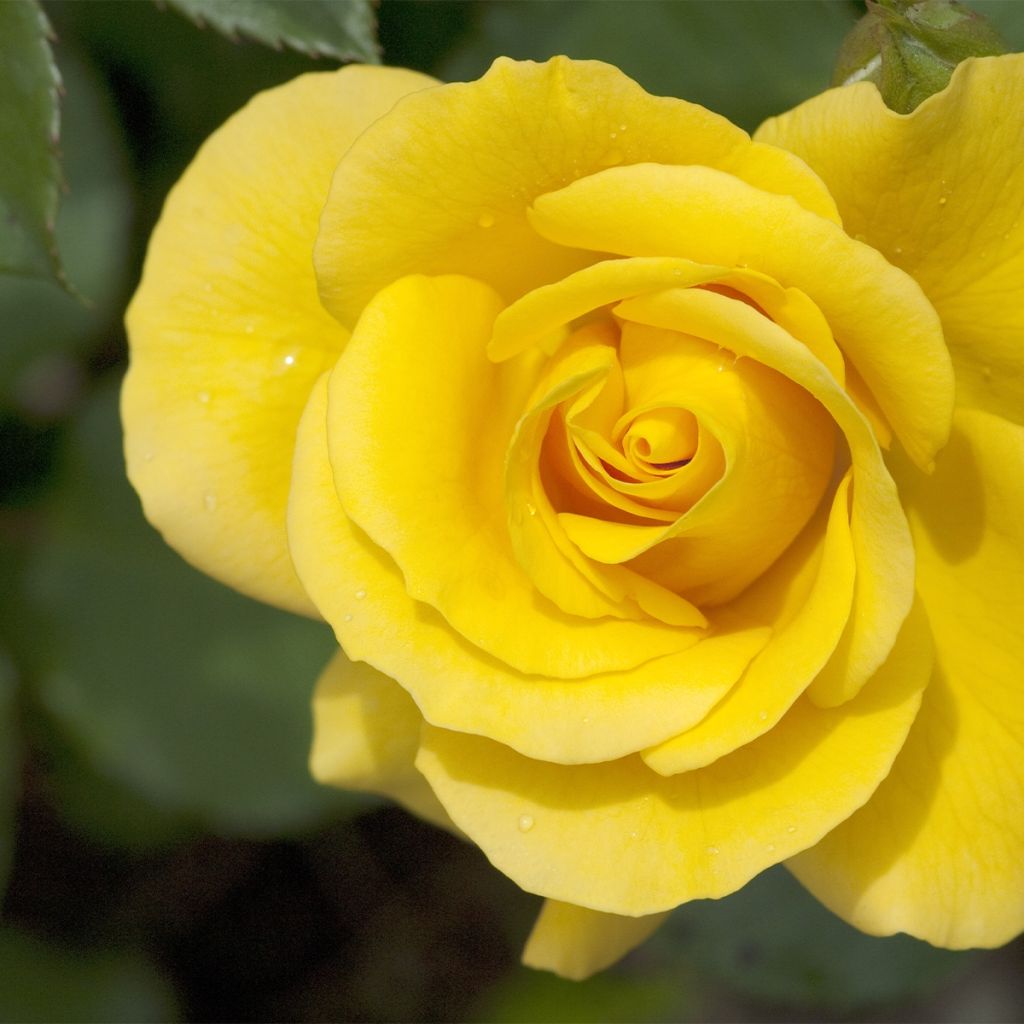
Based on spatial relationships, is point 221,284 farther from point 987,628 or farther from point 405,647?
point 987,628

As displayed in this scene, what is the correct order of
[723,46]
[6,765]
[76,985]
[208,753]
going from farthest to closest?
[76,985] < [208,753] < [6,765] < [723,46]

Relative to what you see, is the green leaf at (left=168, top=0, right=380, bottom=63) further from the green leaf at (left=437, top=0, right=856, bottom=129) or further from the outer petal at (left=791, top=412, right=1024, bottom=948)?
the outer petal at (left=791, top=412, right=1024, bottom=948)

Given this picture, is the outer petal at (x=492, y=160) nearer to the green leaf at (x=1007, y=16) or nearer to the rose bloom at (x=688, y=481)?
the rose bloom at (x=688, y=481)

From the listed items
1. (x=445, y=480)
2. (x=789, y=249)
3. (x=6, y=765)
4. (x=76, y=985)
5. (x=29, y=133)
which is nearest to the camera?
(x=789, y=249)

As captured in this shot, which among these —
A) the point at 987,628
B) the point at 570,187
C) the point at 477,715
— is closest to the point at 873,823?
the point at 987,628

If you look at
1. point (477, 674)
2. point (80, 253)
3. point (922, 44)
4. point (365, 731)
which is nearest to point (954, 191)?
point (922, 44)

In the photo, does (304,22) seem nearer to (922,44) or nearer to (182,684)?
(922,44)

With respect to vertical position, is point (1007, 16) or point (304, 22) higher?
Result: point (1007, 16)
